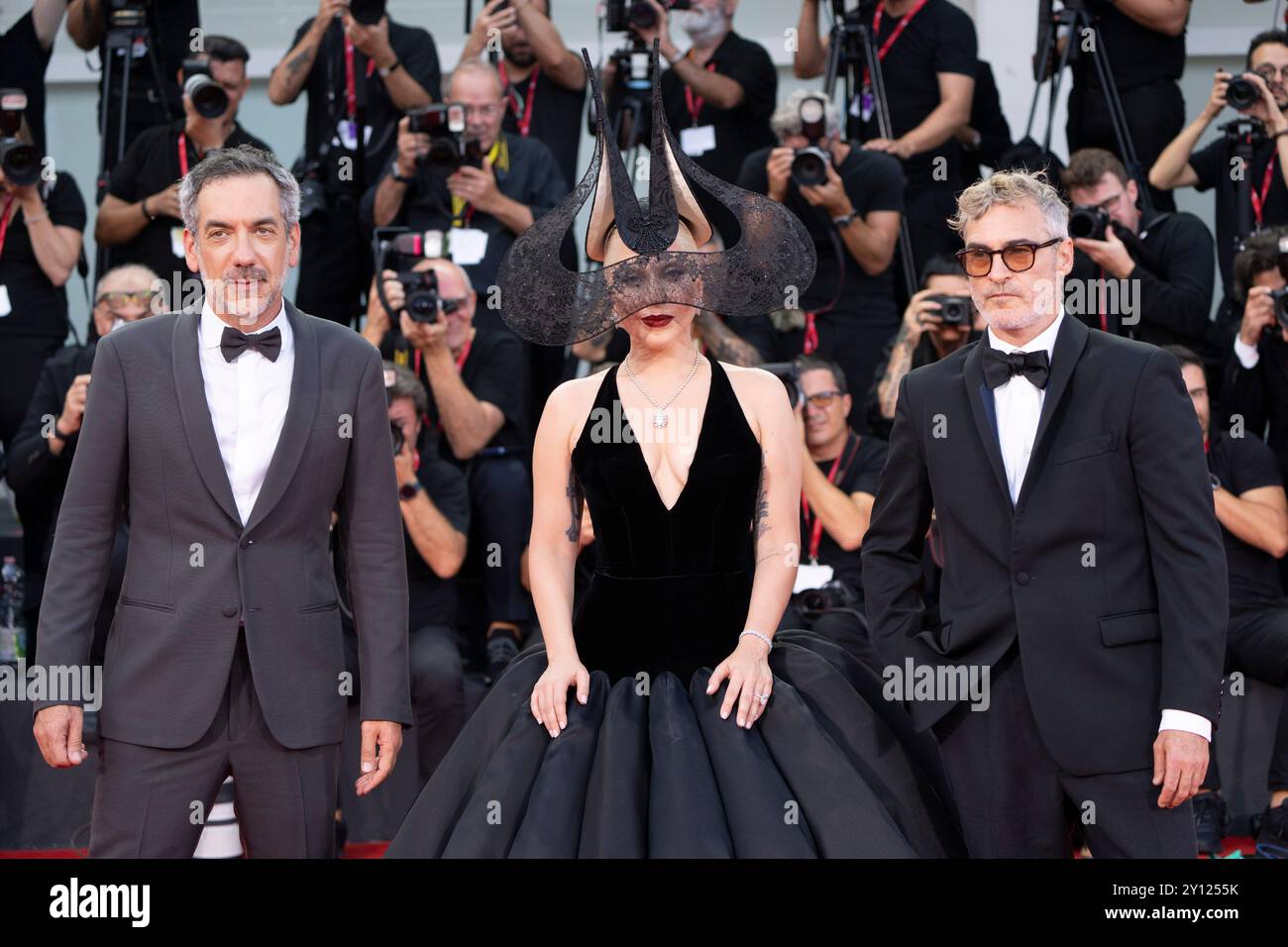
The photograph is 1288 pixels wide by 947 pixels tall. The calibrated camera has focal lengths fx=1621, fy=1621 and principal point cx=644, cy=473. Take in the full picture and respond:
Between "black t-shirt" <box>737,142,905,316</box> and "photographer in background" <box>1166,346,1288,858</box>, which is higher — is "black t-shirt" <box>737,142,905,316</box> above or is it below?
above

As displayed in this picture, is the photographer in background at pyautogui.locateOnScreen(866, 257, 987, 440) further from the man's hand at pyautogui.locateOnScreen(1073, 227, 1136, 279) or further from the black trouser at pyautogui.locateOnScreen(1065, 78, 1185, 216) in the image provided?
the black trouser at pyautogui.locateOnScreen(1065, 78, 1185, 216)

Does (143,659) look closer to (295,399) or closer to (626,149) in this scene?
(295,399)

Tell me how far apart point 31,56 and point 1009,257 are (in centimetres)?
476

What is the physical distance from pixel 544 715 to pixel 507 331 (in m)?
2.75

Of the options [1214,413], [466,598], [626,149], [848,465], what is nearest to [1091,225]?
[1214,413]

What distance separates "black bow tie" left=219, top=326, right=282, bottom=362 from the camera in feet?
9.58

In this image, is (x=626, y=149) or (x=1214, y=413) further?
(x=626, y=149)

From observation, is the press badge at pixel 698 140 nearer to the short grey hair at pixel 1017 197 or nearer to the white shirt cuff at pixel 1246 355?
the white shirt cuff at pixel 1246 355

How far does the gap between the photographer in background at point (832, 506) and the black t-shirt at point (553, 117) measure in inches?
70.7

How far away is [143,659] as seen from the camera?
113 inches

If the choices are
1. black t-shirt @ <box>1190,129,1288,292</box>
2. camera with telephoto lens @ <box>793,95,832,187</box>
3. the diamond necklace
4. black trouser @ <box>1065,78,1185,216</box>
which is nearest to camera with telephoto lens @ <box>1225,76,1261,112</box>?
black t-shirt @ <box>1190,129,1288,292</box>

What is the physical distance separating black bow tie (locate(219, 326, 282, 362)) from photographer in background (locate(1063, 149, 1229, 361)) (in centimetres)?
302
